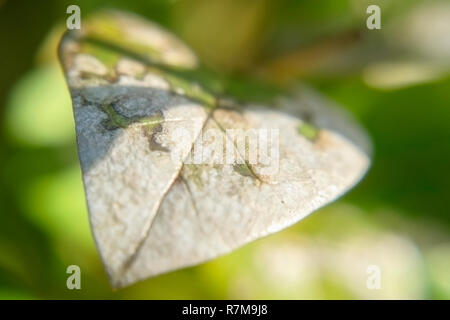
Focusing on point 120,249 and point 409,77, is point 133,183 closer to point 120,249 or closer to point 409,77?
point 120,249

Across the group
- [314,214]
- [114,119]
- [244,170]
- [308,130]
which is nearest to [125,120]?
[114,119]

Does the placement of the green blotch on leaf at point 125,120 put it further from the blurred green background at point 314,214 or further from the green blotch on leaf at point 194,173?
the blurred green background at point 314,214

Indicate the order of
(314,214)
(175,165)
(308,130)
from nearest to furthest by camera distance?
(175,165), (308,130), (314,214)

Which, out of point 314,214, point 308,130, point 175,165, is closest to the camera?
point 175,165

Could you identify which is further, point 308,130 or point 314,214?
point 314,214

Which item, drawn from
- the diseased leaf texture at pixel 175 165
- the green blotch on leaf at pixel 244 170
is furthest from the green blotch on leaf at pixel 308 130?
the green blotch on leaf at pixel 244 170

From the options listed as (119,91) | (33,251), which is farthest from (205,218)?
(33,251)

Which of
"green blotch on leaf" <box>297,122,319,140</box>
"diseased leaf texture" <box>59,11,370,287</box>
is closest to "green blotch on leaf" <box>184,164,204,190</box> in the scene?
"diseased leaf texture" <box>59,11,370,287</box>

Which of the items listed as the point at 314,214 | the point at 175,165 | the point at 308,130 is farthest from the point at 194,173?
the point at 314,214

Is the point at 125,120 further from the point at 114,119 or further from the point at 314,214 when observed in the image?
the point at 314,214
